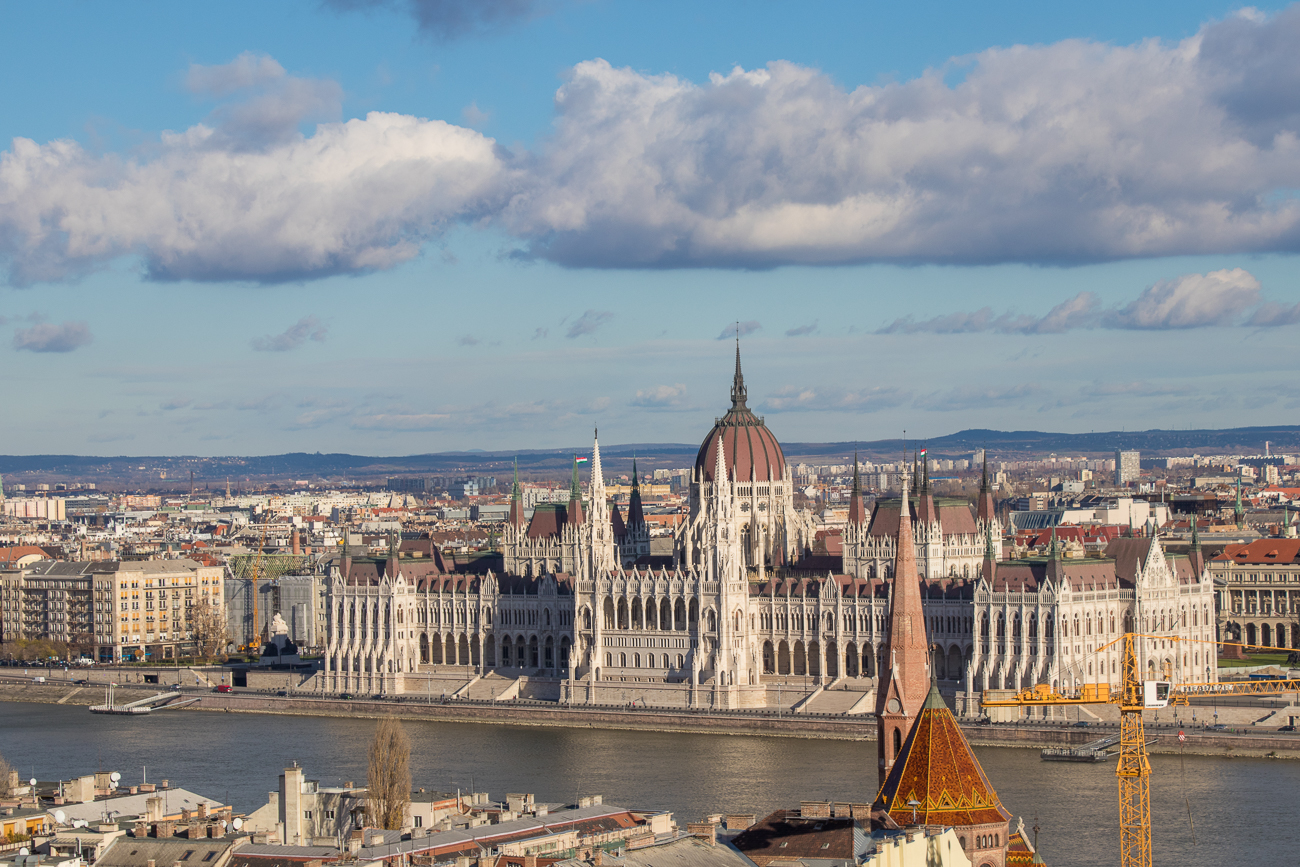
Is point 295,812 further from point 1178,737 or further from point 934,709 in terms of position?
point 1178,737

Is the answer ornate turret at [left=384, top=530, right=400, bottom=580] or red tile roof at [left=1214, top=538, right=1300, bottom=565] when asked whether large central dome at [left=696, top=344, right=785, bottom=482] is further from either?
red tile roof at [left=1214, top=538, right=1300, bottom=565]

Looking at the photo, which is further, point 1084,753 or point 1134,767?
point 1084,753

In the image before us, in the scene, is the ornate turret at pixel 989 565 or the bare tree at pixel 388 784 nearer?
the bare tree at pixel 388 784

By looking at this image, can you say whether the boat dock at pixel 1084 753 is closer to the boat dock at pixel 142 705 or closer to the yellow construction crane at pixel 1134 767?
the yellow construction crane at pixel 1134 767

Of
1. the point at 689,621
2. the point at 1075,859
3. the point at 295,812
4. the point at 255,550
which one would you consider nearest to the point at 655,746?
the point at 689,621

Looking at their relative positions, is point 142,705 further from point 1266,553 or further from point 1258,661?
point 1266,553

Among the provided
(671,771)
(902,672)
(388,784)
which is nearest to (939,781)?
(902,672)

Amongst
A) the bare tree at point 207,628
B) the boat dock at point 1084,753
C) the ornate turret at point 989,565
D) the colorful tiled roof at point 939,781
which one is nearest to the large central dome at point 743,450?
the ornate turret at point 989,565
